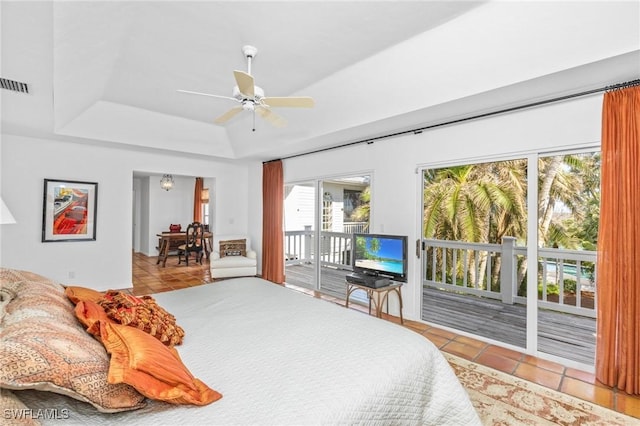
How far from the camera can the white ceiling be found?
1.97 metres

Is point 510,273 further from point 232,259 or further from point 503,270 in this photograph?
point 232,259

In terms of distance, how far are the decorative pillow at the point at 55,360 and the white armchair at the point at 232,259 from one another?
4.29 meters

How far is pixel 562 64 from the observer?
216 centimetres

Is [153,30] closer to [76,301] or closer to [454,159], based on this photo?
[76,301]

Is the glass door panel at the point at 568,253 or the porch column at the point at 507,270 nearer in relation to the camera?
the glass door panel at the point at 568,253

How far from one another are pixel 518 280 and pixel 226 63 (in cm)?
463

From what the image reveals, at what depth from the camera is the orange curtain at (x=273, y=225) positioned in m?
5.71

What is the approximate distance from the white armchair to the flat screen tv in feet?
8.46

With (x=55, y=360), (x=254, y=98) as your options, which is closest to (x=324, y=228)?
(x=254, y=98)

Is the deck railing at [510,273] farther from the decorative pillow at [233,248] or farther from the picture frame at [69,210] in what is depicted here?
the picture frame at [69,210]

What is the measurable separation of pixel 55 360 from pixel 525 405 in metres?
2.69

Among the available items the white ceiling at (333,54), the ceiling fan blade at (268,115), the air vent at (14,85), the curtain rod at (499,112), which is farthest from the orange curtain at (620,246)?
the air vent at (14,85)

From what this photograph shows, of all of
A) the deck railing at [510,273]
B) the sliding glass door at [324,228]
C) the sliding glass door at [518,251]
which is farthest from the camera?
the sliding glass door at [324,228]

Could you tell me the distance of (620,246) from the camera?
232 cm
